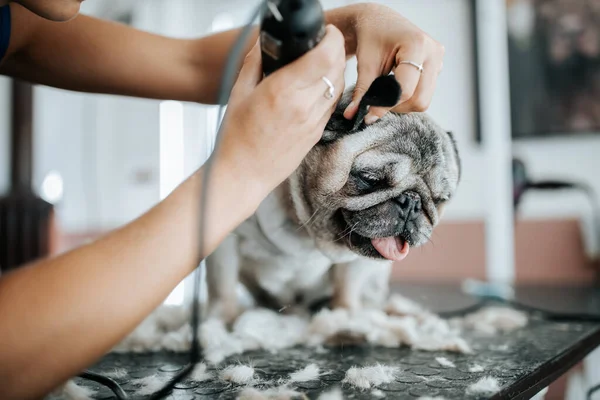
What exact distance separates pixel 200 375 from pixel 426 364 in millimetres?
267


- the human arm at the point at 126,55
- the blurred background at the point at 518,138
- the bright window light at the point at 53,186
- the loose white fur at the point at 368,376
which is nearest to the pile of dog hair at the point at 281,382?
the loose white fur at the point at 368,376

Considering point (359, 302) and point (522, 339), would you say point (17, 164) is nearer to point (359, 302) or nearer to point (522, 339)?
A: point (359, 302)

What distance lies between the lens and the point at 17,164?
361 centimetres

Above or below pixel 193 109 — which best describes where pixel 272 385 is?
below

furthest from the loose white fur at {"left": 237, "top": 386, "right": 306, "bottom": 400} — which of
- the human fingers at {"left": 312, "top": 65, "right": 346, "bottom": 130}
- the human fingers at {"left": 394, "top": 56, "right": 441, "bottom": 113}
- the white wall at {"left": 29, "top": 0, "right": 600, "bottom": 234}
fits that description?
the white wall at {"left": 29, "top": 0, "right": 600, "bottom": 234}

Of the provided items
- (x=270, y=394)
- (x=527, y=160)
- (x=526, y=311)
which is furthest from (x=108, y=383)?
(x=527, y=160)

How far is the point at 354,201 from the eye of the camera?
0.78 meters

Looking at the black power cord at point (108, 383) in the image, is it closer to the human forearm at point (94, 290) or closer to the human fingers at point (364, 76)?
the human forearm at point (94, 290)

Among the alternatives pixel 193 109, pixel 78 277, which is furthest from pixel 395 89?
pixel 193 109

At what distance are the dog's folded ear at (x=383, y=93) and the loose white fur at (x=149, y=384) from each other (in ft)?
1.25

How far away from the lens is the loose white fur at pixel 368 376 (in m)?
0.54

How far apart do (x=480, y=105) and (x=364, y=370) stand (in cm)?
147

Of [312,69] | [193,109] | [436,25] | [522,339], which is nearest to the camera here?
[312,69]

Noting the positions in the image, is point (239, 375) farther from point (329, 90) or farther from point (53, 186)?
point (53, 186)
